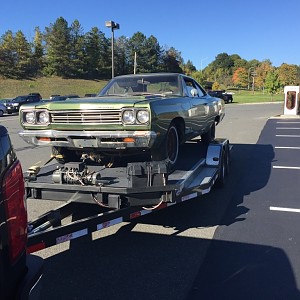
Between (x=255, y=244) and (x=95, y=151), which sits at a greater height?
(x=95, y=151)

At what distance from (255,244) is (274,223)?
83 centimetres

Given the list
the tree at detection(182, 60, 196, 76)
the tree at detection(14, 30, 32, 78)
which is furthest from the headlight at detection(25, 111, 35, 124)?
the tree at detection(182, 60, 196, 76)

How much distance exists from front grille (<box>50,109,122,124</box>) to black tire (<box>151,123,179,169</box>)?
71 cm

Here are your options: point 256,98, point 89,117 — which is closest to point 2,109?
point 89,117

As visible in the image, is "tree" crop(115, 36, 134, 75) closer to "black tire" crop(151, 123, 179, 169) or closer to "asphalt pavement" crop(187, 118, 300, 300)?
"asphalt pavement" crop(187, 118, 300, 300)

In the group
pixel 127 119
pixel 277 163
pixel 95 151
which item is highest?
pixel 127 119

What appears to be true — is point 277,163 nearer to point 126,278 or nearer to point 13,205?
A: point 126,278

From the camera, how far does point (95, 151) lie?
5.08 metres

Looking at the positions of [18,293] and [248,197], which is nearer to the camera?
[18,293]

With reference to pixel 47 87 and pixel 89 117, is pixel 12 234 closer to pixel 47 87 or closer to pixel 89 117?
pixel 89 117

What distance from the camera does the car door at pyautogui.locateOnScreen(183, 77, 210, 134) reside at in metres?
6.30

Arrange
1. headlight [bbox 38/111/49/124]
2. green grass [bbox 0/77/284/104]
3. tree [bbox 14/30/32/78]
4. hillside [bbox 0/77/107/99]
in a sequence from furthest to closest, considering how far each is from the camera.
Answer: tree [bbox 14/30/32/78] → hillside [bbox 0/77/107/99] → green grass [bbox 0/77/284/104] → headlight [bbox 38/111/49/124]

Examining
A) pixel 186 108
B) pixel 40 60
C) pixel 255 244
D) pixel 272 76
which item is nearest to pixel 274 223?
pixel 255 244

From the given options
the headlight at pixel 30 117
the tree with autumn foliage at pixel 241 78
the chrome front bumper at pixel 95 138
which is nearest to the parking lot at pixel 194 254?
the chrome front bumper at pixel 95 138
